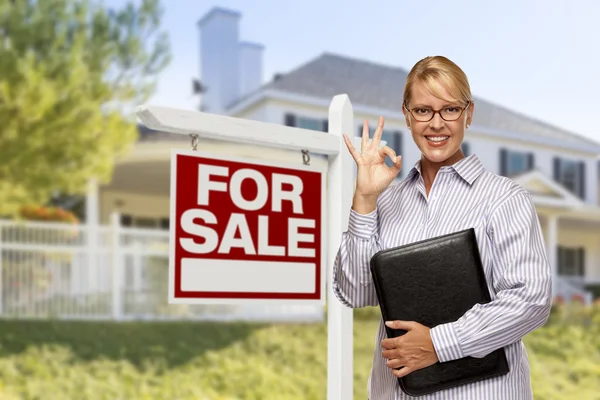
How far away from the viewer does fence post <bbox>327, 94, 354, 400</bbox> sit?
9.91ft

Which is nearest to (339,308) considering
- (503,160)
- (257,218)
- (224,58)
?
(257,218)

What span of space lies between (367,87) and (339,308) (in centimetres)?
1847

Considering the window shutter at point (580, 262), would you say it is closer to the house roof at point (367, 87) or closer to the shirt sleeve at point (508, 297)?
the house roof at point (367, 87)

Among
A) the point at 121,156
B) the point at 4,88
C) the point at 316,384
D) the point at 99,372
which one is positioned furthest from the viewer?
the point at 121,156

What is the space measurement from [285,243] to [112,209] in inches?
618

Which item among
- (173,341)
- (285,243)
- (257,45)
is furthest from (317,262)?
(257,45)

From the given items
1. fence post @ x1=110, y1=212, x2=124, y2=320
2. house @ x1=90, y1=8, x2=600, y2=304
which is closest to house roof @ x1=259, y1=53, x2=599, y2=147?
house @ x1=90, y1=8, x2=600, y2=304

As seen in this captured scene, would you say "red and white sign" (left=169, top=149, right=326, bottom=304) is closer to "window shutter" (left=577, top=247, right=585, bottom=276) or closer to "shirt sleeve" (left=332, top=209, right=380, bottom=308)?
"shirt sleeve" (left=332, top=209, right=380, bottom=308)

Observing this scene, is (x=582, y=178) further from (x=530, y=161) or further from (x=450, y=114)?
(x=450, y=114)

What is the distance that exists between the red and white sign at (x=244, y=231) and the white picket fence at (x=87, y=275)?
9.61 meters

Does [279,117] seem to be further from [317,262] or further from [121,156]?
[317,262]

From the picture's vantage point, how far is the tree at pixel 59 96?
37.6 feet

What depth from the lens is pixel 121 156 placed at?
14297 mm

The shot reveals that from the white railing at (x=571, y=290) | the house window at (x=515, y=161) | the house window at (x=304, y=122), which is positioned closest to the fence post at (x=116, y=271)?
the house window at (x=304, y=122)
